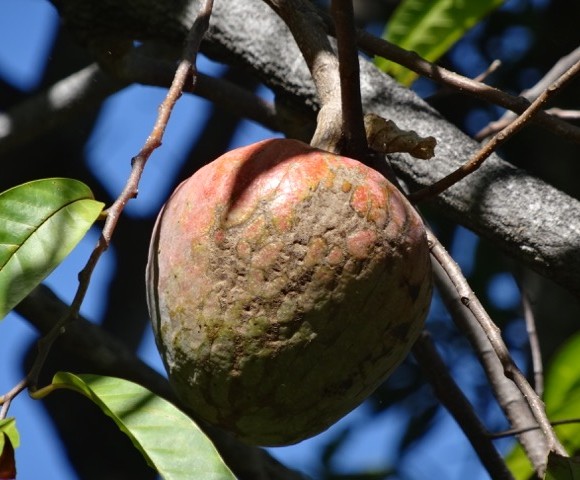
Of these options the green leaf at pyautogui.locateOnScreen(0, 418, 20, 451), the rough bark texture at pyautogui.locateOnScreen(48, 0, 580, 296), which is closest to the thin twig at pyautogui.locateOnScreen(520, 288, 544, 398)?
the rough bark texture at pyautogui.locateOnScreen(48, 0, 580, 296)

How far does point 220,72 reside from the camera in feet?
10.8

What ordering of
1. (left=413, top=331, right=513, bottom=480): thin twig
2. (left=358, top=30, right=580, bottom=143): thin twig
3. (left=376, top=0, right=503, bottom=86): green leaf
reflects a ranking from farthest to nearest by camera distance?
(left=376, top=0, right=503, bottom=86): green leaf
(left=413, top=331, right=513, bottom=480): thin twig
(left=358, top=30, right=580, bottom=143): thin twig

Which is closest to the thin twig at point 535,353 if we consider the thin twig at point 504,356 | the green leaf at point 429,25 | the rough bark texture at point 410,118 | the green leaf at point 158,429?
the rough bark texture at point 410,118

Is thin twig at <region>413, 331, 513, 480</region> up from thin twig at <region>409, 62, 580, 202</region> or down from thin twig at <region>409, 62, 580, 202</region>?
down

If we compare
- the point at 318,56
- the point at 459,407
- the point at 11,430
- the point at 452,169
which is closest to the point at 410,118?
the point at 452,169

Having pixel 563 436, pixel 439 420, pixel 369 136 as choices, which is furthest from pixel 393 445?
pixel 369 136

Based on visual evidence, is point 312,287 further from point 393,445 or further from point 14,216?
point 393,445

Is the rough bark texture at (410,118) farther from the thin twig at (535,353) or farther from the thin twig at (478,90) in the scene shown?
the thin twig at (535,353)

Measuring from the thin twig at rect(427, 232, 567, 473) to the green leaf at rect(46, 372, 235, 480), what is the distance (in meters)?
0.29

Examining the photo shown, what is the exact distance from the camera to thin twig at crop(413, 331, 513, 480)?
1.72m

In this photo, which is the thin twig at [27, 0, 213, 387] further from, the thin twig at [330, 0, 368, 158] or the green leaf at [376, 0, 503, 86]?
the green leaf at [376, 0, 503, 86]

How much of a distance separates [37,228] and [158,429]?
0.83ft

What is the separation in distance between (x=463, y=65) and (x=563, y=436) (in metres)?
1.71

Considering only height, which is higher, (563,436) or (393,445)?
(563,436)
